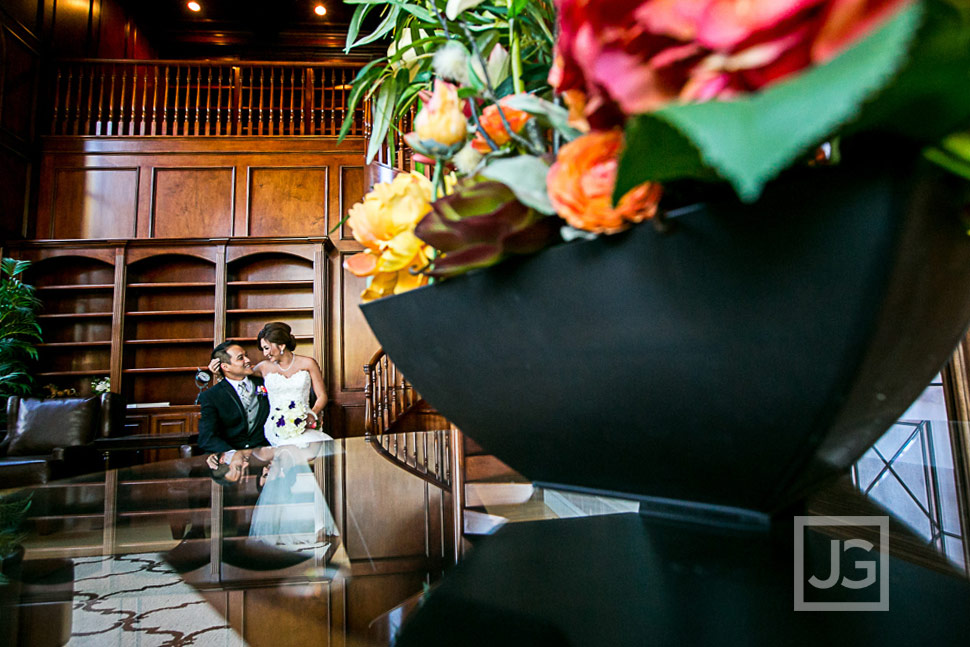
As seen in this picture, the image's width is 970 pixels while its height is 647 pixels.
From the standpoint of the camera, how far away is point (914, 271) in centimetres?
24

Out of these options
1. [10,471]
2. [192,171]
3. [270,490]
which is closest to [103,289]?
[192,171]

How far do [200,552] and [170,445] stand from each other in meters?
5.77

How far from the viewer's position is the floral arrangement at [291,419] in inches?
163

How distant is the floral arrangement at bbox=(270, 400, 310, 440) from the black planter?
4.05 metres

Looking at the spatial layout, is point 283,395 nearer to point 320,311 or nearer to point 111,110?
point 320,311

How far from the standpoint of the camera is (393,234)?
1.29ft

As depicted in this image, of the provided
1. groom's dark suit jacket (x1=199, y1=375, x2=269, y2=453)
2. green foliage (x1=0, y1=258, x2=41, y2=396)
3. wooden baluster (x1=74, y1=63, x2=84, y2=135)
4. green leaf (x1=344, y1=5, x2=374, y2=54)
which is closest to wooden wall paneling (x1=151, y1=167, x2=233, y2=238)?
wooden baluster (x1=74, y1=63, x2=84, y2=135)

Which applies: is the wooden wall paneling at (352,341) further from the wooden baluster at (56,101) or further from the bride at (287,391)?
the wooden baluster at (56,101)

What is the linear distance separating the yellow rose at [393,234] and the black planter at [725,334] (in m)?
0.02

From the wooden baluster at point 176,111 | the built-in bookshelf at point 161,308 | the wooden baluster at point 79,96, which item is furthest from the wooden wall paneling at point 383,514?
the wooden baluster at point 79,96

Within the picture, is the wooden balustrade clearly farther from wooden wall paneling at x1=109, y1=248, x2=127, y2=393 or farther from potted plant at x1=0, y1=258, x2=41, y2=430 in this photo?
potted plant at x1=0, y1=258, x2=41, y2=430

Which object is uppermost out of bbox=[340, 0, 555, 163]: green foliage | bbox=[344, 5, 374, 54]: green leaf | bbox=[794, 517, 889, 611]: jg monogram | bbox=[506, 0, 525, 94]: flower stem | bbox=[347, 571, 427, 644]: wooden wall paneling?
bbox=[344, 5, 374, 54]: green leaf

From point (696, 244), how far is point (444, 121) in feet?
0.63

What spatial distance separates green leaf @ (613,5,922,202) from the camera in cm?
13
